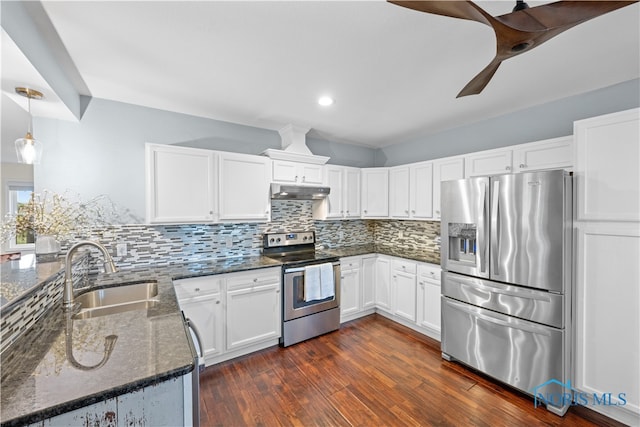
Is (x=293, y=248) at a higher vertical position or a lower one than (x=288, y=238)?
lower

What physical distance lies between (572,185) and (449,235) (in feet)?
3.25

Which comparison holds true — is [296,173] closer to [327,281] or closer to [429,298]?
[327,281]

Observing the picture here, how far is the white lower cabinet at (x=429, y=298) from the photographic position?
9.75 ft

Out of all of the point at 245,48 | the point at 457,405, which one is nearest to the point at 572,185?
the point at 457,405

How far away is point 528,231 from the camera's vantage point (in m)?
2.08

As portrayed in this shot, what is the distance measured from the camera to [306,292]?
2.94 metres

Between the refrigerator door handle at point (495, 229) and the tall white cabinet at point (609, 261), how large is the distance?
0.50 metres

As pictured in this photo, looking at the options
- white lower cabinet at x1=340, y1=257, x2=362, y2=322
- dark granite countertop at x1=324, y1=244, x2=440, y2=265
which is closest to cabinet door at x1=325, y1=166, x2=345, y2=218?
dark granite countertop at x1=324, y1=244, x2=440, y2=265

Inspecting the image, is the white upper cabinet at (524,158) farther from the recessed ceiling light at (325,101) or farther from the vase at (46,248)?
the vase at (46,248)

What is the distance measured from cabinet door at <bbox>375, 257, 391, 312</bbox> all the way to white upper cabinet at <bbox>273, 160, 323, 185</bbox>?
1.41m

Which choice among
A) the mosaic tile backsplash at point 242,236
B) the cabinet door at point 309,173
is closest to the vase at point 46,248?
the mosaic tile backsplash at point 242,236

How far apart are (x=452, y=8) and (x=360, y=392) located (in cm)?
257

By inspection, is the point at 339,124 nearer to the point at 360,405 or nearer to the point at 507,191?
the point at 507,191

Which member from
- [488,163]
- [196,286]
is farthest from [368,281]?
[196,286]
